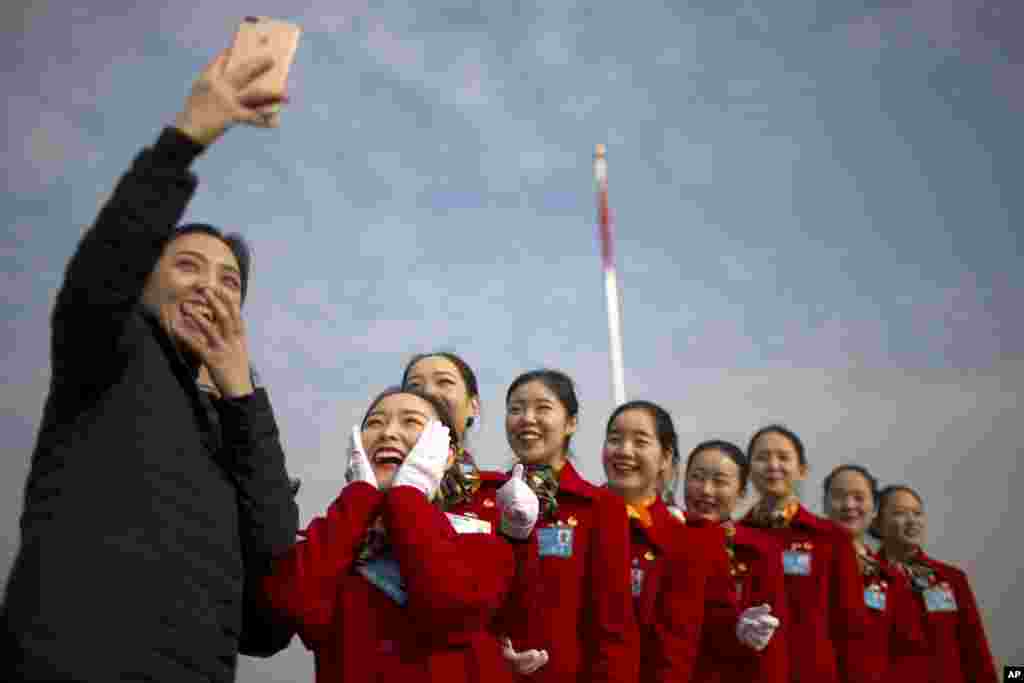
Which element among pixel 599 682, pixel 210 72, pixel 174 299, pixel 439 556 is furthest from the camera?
pixel 599 682

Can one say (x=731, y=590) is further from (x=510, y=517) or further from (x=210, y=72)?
(x=210, y=72)

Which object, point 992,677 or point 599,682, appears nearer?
point 599,682

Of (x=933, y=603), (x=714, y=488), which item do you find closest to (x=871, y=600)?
(x=933, y=603)

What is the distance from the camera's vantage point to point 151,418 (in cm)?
182

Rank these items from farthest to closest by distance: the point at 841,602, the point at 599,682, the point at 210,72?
the point at 841,602 → the point at 599,682 → the point at 210,72

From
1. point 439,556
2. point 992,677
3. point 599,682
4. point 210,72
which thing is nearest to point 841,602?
point 992,677

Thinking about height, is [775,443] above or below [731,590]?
above

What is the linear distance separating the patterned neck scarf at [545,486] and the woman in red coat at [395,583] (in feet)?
2.92

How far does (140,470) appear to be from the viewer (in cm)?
174

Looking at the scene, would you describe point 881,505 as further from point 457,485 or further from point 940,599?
point 457,485

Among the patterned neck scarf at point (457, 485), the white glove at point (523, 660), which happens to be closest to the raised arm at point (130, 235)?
the patterned neck scarf at point (457, 485)

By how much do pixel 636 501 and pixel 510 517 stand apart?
1829 mm

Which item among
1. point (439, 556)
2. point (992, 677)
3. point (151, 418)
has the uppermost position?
point (151, 418)

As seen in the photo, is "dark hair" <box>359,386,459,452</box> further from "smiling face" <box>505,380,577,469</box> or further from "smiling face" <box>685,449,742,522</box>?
"smiling face" <box>685,449,742,522</box>
